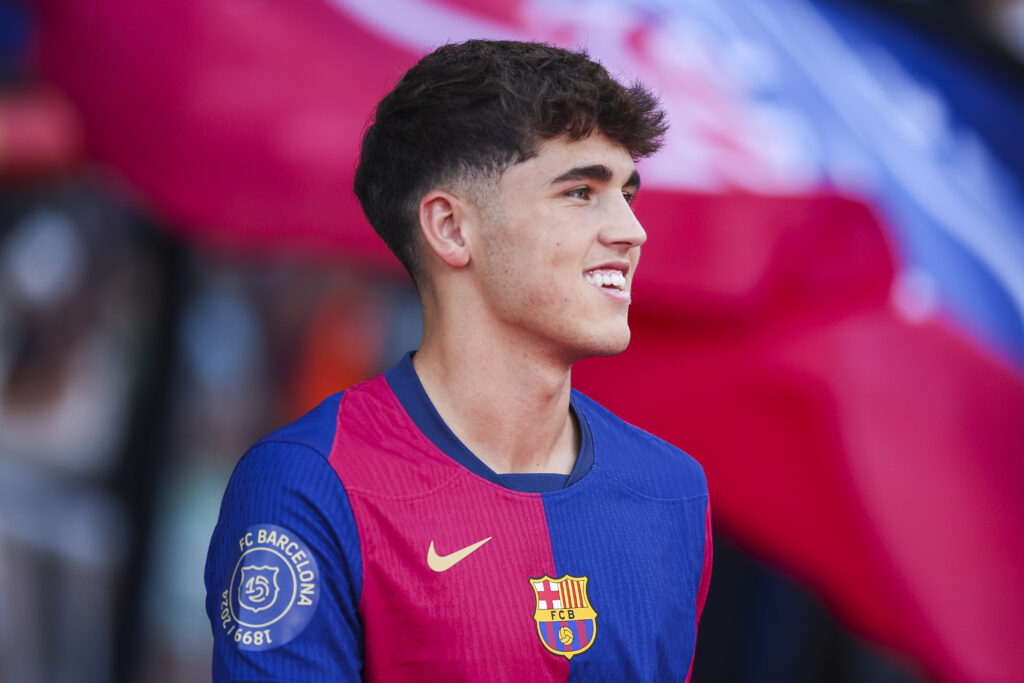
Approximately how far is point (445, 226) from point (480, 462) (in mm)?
395

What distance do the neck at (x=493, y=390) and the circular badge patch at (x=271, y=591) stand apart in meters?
0.38

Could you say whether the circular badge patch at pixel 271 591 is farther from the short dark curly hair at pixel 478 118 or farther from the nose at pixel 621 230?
the nose at pixel 621 230

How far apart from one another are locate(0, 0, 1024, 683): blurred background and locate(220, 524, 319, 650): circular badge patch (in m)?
1.98

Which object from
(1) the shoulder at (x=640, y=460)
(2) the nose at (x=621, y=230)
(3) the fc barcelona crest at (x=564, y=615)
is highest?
(2) the nose at (x=621, y=230)

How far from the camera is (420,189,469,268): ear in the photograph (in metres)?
2.10

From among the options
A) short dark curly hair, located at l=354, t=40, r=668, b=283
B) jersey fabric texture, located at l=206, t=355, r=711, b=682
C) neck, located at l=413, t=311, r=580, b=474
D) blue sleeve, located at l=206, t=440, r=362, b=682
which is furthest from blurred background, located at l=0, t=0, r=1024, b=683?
blue sleeve, located at l=206, t=440, r=362, b=682

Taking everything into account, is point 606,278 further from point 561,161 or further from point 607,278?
Result: point 561,161

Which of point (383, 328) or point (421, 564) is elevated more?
point (383, 328)

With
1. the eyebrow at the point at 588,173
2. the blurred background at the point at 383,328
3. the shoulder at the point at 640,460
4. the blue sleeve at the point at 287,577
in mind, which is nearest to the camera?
the blue sleeve at the point at 287,577

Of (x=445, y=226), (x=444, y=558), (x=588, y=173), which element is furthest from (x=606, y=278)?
(x=444, y=558)

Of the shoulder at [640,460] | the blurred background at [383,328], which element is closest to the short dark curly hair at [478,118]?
the shoulder at [640,460]

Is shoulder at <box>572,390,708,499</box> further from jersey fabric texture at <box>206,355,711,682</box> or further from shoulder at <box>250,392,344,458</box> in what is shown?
shoulder at <box>250,392,344,458</box>

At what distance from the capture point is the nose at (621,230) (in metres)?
Result: 2.07

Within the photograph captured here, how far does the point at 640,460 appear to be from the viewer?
233cm
